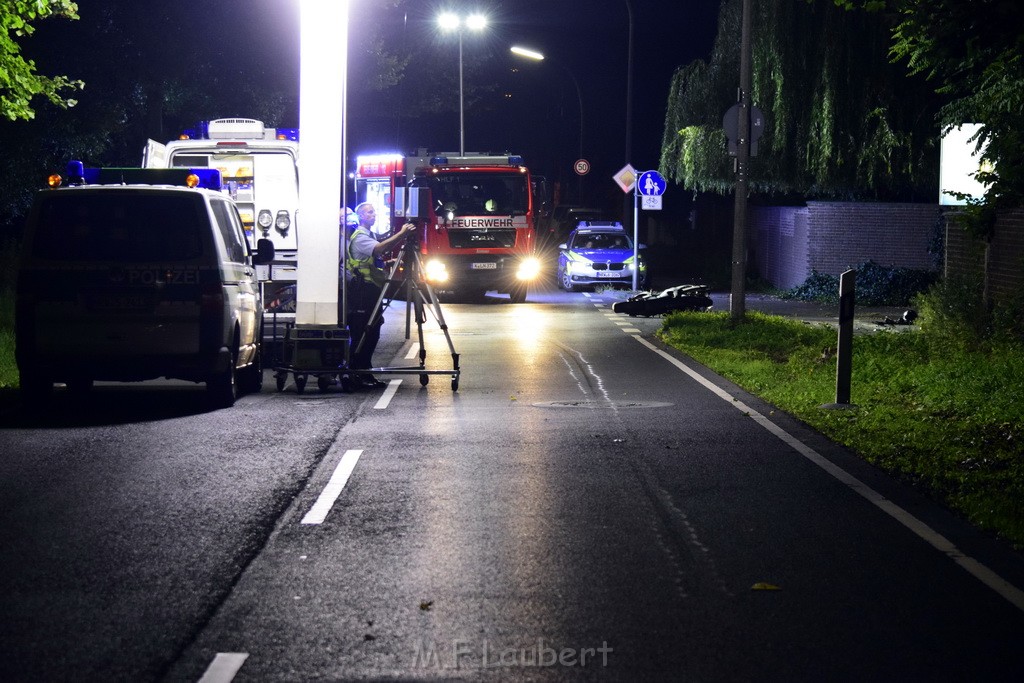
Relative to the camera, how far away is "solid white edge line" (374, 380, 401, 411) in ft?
44.8

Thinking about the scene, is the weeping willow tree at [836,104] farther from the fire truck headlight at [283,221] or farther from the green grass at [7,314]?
the green grass at [7,314]

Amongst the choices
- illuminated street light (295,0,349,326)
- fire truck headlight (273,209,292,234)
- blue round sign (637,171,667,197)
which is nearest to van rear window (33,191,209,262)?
illuminated street light (295,0,349,326)

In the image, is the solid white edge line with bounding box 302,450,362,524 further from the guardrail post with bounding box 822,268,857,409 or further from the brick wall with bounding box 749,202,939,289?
the brick wall with bounding box 749,202,939,289

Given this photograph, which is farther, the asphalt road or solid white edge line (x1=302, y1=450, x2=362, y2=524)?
solid white edge line (x1=302, y1=450, x2=362, y2=524)

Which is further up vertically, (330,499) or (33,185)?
(33,185)

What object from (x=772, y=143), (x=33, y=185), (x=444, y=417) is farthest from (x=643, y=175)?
(x=444, y=417)

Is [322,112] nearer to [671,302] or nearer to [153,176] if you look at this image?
[153,176]

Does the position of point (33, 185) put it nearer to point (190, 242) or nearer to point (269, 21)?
point (269, 21)

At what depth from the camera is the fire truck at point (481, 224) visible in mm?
32156

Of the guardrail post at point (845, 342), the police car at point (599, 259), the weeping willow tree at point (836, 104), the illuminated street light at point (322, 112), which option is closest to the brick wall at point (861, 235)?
the weeping willow tree at point (836, 104)

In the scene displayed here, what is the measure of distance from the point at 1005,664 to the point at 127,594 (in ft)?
12.1

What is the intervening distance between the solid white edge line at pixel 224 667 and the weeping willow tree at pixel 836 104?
91.1 ft

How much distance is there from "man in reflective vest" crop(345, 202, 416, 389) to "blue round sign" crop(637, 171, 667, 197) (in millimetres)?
18723

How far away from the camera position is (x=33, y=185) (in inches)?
1145
